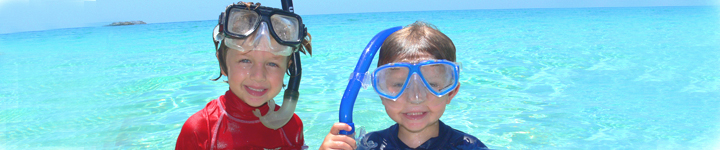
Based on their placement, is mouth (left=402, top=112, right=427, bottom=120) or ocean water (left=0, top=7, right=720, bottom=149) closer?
mouth (left=402, top=112, right=427, bottom=120)

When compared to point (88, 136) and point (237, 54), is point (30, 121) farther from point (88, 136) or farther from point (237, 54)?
point (237, 54)

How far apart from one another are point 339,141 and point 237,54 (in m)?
0.64

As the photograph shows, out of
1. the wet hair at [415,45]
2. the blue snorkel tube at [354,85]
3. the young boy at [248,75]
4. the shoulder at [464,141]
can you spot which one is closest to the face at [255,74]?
the young boy at [248,75]

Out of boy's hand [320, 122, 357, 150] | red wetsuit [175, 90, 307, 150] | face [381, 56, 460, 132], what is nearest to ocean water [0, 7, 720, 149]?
red wetsuit [175, 90, 307, 150]

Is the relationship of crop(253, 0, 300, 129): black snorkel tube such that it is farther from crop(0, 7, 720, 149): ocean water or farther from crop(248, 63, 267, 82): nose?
crop(0, 7, 720, 149): ocean water

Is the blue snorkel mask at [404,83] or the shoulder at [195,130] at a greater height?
the blue snorkel mask at [404,83]

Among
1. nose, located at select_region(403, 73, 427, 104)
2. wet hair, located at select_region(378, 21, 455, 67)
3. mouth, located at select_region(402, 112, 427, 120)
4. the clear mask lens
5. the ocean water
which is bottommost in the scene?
the ocean water

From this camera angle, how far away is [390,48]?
6.32 feet

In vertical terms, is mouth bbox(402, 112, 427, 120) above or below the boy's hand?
above

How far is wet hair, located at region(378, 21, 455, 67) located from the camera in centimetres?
185

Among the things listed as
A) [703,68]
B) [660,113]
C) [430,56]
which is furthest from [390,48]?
[703,68]

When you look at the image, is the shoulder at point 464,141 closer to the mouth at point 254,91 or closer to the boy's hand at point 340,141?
the boy's hand at point 340,141

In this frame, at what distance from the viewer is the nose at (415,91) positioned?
1.77 m

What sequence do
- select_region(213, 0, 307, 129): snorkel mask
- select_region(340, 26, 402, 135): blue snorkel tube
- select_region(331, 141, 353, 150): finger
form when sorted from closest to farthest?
select_region(331, 141, 353, 150): finger → select_region(340, 26, 402, 135): blue snorkel tube → select_region(213, 0, 307, 129): snorkel mask
